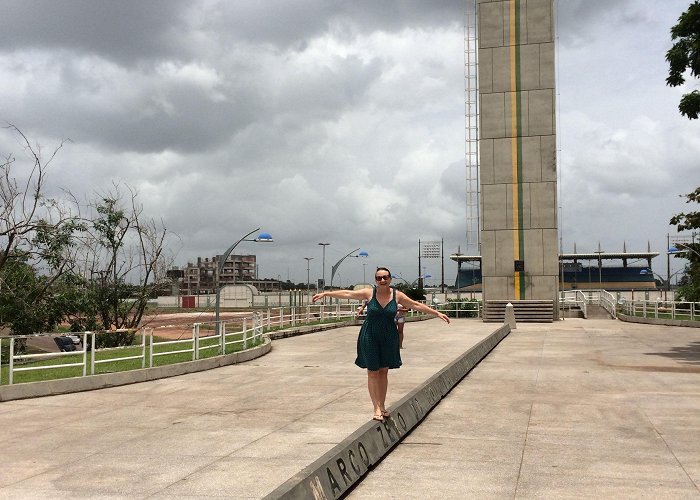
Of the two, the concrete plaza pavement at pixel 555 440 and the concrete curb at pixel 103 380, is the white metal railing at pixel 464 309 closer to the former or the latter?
the concrete plaza pavement at pixel 555 440

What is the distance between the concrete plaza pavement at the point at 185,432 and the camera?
21.8 feet

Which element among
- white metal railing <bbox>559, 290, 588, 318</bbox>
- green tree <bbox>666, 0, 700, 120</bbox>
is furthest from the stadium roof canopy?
green tree <bbox>666, 0, 700, 120</bbox>

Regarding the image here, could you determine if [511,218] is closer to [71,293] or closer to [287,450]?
[71,293]

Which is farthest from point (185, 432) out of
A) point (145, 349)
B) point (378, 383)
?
point (145, 349)

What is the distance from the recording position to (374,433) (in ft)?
24.1

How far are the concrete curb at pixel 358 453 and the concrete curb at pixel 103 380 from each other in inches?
267

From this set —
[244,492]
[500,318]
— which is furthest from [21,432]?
[500,318]

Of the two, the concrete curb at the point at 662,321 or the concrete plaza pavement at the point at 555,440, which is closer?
the concrete plaza pavement at the point at 555,440

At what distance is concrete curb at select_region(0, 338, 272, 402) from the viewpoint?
1261 centimetres

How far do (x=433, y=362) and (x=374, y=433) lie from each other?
11.5 meters

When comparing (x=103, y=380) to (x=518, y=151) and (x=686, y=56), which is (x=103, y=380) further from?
(x=518, y=151)

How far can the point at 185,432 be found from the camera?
9.20 metres

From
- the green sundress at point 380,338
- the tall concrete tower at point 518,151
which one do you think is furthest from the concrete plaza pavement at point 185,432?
the tall concrete tower at point 518,151

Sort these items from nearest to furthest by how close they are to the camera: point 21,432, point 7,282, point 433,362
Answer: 1. point 21,432
2. point 433,362
3. point 7,282
